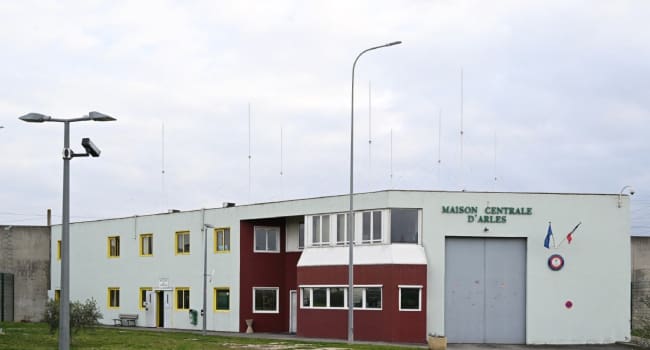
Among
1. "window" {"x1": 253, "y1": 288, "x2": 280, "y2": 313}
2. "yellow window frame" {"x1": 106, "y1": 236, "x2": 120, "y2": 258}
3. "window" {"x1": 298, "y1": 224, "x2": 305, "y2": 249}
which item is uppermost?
"window" {"x1": 298, "y1": 224, "x2": 305, "y2": 249}

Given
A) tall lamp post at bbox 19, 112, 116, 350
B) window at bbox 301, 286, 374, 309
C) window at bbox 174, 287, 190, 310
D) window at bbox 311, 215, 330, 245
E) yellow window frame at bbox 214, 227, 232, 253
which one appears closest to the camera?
tall lamp post at bbox 19, 112, 116, 350

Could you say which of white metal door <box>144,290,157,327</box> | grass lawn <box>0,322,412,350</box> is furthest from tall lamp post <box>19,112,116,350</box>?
white metal door <box>144,290,157,327</box>

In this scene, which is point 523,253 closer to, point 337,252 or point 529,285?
point 529,285

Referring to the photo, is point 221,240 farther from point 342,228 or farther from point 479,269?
point 479,269

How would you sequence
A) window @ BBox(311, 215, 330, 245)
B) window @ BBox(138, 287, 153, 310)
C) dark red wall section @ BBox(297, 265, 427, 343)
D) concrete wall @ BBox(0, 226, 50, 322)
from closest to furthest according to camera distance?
dark red wall section @ BBox(297, 265, 427, 343)
window @ BBox(311, 215, 330, 245)
window @ BBox(138, 287, 153, 310)
concrete wall @ BBox(0, 226, 50, 322)

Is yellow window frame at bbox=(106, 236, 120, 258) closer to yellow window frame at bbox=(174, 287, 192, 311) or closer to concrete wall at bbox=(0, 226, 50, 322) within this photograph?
concrete wall at bbox=(0, 226, 50, 322)

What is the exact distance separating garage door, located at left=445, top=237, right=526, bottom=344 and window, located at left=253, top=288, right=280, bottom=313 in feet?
39.7

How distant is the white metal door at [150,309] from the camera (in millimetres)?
54475

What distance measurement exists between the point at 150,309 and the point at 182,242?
4888 mm

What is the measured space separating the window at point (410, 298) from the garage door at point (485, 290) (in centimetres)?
132

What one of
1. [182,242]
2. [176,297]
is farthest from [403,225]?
[176,297]

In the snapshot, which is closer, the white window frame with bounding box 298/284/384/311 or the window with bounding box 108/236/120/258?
the white window frame with bounding box 298/284/384/311

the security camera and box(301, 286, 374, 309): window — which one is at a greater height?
the security camera

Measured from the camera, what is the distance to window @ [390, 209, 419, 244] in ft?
135
